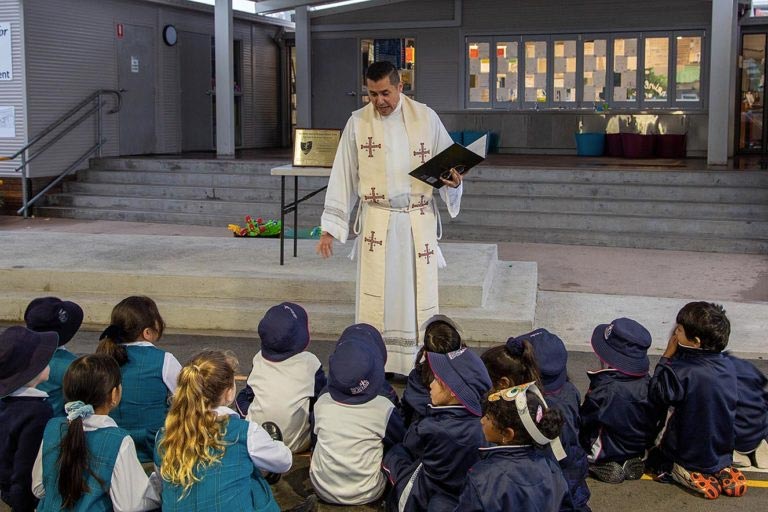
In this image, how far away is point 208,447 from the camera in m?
3.28

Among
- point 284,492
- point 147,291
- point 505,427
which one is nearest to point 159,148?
point 147,291

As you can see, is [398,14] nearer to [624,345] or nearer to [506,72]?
[506,72]

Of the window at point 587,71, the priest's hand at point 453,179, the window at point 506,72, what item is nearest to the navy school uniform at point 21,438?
the priest's hand at point 453,179

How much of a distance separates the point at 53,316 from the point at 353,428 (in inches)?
59.3

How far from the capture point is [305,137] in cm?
839

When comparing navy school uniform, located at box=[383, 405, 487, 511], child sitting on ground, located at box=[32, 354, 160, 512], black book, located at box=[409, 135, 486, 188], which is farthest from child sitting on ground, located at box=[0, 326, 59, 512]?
black book, located at box=[409, 135, 486, 188]

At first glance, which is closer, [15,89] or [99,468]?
[99,468]

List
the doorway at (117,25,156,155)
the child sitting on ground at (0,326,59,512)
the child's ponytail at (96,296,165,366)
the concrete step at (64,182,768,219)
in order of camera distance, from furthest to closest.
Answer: the doorway at (117,25,156,155) → the concrete step at (64,182,768,219) → the child's ponytail at (96,296,165,366) → the child sitting on ground at (0,326,59,512)

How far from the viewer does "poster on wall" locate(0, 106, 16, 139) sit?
A: 14008 mm

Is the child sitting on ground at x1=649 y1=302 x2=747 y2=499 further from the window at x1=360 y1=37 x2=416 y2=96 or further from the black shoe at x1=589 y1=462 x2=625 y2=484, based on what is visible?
the window at x1=360 y1=37 x2=416 y2=96

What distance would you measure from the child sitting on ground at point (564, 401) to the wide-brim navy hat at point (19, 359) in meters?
1.90

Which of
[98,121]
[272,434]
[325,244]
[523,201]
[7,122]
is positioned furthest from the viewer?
[98,121]

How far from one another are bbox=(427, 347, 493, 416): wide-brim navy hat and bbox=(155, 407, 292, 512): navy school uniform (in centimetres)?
68

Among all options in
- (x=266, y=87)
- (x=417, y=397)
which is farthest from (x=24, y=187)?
(x=417, y=397)
